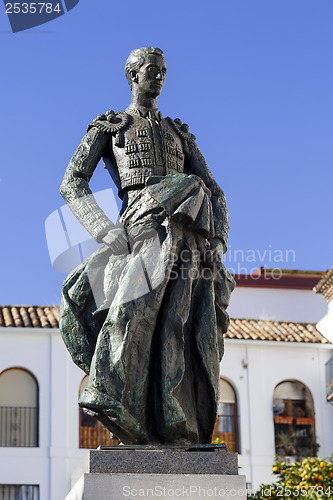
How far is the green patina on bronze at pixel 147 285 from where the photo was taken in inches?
263

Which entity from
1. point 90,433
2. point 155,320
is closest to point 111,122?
point 155,320

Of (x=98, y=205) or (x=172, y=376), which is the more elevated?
(x=98, y=205)

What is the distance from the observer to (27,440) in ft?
92.0

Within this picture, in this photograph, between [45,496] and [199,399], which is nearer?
[199,399]

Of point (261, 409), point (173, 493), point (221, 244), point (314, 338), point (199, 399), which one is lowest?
point (173, 493)

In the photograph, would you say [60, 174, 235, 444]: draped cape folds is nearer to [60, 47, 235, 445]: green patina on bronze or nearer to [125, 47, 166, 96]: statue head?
[60, 47, 235, 445]: green patina on bronze

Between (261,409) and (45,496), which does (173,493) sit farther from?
(261,409)

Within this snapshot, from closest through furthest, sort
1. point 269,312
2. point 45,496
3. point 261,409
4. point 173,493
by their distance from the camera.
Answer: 1. point 173,493
2. point 45,496
3. point 261,409
4. point 269,312

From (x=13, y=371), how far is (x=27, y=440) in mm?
1922

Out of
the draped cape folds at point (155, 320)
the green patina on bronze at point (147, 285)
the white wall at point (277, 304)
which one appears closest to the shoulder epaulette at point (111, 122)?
the green patina on bronze at point (147, 285)

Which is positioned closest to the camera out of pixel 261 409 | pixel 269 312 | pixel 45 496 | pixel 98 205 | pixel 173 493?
pixel 173 493

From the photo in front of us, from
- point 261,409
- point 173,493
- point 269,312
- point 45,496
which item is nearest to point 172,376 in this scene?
point 173,493

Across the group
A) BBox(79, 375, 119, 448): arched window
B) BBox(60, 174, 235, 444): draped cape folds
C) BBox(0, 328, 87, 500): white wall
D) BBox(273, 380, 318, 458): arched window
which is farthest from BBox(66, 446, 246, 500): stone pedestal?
BBox(273, 380, 318, 458): arched window

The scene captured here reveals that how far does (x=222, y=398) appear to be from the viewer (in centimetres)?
2941
